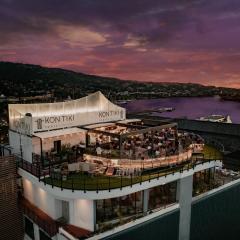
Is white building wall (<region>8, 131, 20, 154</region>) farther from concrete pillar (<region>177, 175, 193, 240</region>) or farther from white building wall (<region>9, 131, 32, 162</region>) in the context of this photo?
concrete pillar (<region>177, 175, 193, 240</region>)

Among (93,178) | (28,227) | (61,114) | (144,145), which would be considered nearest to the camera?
(93,178)

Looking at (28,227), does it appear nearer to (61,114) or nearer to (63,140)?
(63,140)

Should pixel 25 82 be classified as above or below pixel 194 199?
above

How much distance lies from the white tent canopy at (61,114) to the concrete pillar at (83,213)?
597 cm

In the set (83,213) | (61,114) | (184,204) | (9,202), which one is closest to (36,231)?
(9,202)

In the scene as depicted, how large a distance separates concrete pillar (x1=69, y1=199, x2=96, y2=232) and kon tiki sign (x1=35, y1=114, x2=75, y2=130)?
6093 millimetres

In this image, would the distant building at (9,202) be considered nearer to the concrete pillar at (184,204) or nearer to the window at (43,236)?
the window at (43,236)

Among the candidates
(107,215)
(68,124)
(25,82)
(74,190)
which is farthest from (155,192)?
(25,82)

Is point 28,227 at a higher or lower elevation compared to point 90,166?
lower

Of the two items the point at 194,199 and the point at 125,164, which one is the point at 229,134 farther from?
the point at 125,164

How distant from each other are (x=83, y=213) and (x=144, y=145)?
20.8 feet

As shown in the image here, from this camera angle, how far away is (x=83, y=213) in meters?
14.7

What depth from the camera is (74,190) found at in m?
14.1

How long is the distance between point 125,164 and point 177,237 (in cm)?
512
